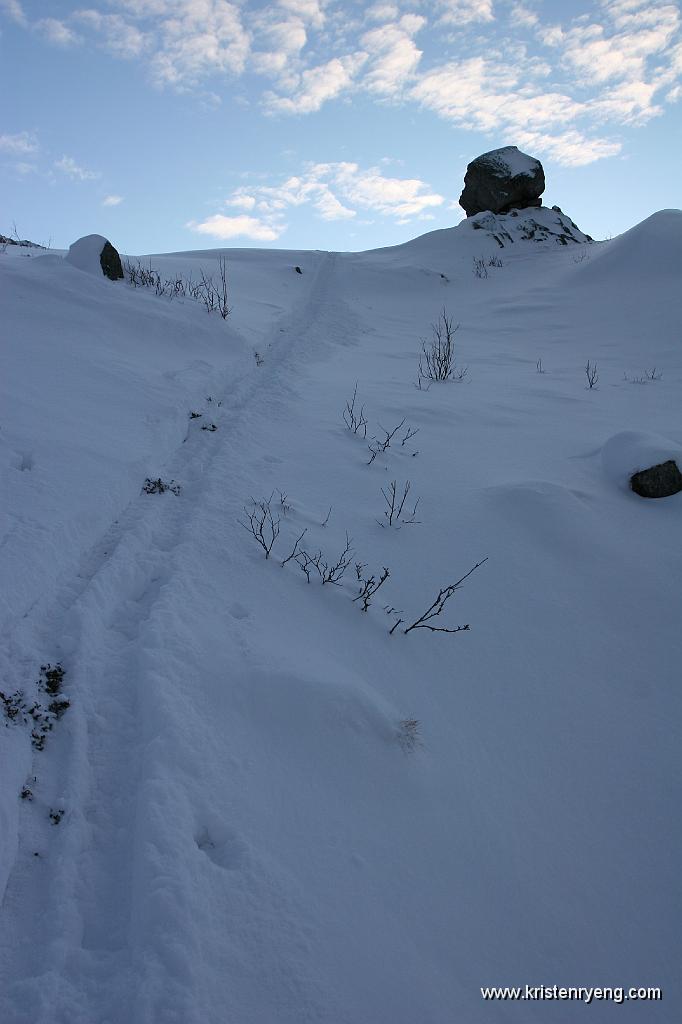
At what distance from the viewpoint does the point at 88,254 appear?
276 inches

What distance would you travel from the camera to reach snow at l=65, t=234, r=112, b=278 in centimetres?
694

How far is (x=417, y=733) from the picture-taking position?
2.24m

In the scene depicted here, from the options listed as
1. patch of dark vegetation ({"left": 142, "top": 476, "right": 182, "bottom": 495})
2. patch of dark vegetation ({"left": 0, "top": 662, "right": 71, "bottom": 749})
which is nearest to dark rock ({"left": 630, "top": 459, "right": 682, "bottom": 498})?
patch of dark vegetation ({"left": 142, "top": 476, "right": 182, "bottom": 495})

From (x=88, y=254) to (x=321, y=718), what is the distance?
6870mm

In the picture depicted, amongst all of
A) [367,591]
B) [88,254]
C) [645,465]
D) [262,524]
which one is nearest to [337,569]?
[367,591]

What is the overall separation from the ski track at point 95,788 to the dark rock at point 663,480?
8.58 feet

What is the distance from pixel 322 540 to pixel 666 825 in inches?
79.1

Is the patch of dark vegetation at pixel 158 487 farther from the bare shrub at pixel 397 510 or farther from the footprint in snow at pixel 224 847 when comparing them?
the footprint in snow at pixel 224 847

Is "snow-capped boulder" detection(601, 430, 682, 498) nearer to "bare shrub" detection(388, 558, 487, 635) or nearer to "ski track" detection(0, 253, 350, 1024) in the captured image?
"bare shrub" detection(388, 558, 487, 635)

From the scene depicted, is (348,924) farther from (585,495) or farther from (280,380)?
(280,380)

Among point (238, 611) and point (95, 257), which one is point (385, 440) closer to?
point (238, 611)

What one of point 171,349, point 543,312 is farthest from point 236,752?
point 543,312

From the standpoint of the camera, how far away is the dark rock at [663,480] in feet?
12.3

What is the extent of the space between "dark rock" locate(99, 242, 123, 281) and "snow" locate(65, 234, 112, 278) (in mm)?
42
